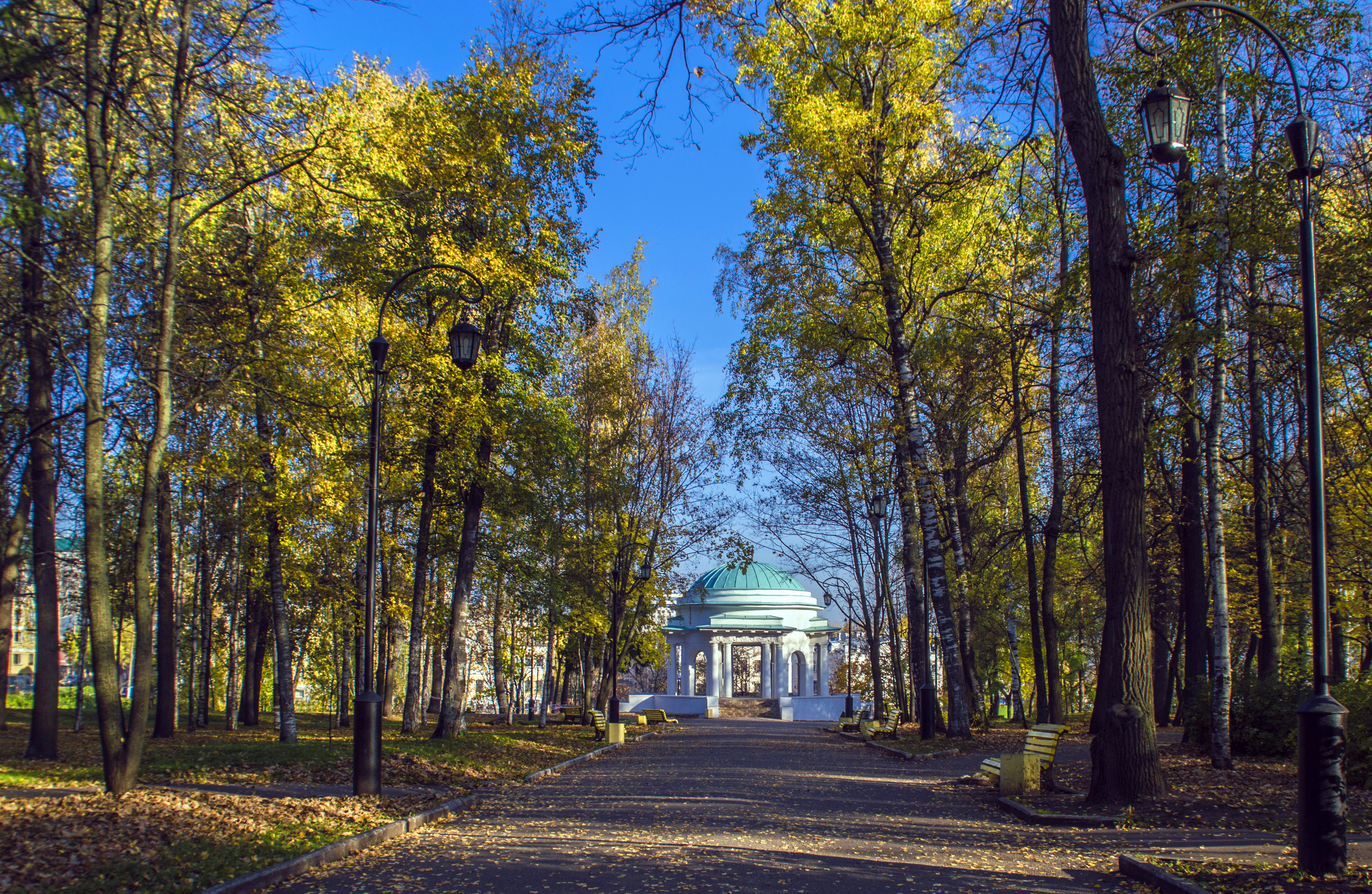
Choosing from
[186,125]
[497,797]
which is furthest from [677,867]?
[186,125]

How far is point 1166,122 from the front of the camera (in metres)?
9.32

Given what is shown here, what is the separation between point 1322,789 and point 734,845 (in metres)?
4.48

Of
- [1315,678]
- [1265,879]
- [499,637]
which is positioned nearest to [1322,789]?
[1265,879]

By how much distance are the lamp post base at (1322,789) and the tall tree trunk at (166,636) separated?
61.5 ft

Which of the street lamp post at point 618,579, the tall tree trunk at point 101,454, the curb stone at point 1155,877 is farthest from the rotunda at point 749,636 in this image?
the curb stone at point 1155,877

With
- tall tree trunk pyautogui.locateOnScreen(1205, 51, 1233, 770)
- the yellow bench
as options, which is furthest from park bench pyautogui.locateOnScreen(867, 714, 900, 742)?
tall tree trunk pyautogui.locateOnScreen(1205, 51, 1233, 770)

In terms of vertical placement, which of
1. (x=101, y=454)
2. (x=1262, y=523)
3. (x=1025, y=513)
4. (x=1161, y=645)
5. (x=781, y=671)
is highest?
(x=101, y=454)

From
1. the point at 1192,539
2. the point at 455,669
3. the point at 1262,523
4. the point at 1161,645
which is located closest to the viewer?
the point at 1262,523

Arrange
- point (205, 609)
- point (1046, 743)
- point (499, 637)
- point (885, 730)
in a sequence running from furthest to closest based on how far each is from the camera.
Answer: point (499, 637) → point (885, 730) → point (205, 609) → point (1046, 743)

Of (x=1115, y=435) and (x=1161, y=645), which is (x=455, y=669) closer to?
(x=1115, y=435)

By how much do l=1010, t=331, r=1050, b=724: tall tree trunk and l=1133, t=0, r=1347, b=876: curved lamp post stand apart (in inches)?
220

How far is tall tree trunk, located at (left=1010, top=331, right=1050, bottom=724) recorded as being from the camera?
55.1 feet

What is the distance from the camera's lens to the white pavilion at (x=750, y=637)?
57.1 meters

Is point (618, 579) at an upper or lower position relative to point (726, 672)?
upper
